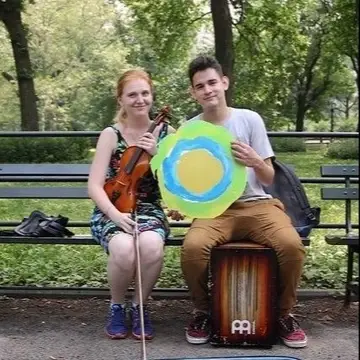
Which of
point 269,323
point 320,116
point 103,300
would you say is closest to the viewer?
point 269,323

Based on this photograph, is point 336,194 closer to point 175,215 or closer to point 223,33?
point 175,215

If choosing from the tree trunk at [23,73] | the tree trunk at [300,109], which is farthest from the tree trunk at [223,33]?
the tree trunk at [300,109]

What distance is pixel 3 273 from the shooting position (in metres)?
5.48

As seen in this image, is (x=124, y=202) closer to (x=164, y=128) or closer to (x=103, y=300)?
(x=164, y=128)

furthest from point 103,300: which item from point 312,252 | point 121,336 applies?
point 312,252

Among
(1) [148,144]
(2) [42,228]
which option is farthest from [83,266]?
(1) [148,144]

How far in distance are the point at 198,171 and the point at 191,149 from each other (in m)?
0.14

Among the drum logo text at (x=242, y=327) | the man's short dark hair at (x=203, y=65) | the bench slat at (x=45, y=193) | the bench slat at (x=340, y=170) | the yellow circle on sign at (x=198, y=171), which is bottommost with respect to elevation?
the drum logo text at (x=242, y=327)

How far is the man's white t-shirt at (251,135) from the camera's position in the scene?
3957 millimetres

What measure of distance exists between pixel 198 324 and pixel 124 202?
2.71 ft

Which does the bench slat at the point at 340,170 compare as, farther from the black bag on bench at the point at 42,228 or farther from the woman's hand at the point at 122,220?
the black bag on bench at the point at 42,228

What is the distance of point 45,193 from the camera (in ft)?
16.1

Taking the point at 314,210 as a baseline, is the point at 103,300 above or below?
below

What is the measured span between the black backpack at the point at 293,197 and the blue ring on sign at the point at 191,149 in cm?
42
